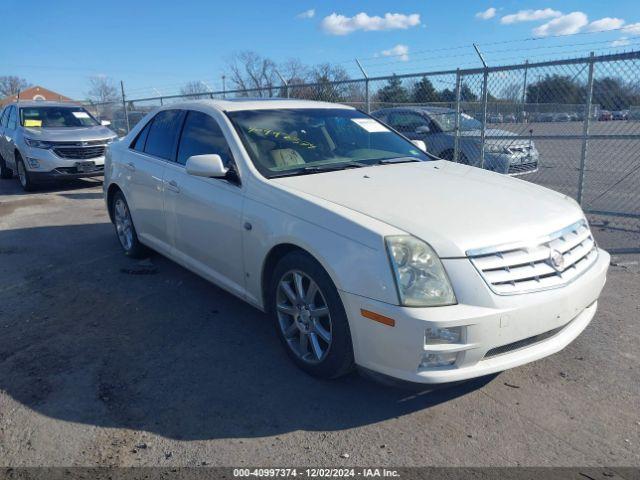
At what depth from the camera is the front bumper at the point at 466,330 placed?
8.39 feet

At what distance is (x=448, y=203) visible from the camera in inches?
124

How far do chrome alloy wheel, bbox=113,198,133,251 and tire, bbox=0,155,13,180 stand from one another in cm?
869

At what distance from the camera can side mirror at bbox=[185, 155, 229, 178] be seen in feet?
11.8

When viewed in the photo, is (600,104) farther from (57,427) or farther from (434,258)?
(57,427)

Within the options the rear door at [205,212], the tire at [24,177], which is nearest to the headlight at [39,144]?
the tire at [24,177]

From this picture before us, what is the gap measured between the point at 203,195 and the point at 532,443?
2812mm

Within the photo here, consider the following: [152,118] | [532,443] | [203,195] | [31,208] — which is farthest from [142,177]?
[31,208]

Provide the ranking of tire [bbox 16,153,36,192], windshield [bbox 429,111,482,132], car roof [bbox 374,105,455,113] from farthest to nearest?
1. tire [bbox 16,153,36,192]
2. car roof [bbox 374,105,455,113]
3. windshield [bbox 429,111,482,132]

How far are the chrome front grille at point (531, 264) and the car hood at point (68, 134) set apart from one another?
10.0 meters

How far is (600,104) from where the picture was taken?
7.05m

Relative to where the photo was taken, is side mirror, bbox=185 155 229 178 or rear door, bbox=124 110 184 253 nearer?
side mirror, bbox=185 155 229 178

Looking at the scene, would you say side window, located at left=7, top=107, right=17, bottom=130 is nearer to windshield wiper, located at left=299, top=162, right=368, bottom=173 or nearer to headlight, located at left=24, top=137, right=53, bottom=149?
headlight, located at left=24, top=137, right=53, bottom=149

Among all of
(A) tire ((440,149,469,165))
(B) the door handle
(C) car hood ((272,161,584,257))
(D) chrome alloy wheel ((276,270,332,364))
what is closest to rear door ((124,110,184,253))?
(B) the door handle

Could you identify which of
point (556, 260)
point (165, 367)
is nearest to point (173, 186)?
point (165, 367)
